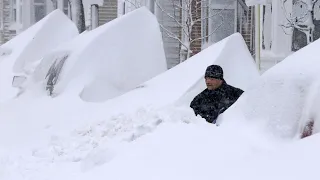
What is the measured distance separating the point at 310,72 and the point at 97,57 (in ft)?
17.7

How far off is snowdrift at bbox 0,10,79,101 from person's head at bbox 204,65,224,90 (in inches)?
224

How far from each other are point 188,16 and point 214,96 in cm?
936

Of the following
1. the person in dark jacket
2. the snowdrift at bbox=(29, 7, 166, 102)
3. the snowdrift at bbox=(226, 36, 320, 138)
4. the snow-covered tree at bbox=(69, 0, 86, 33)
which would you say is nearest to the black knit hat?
the person in dark jacket

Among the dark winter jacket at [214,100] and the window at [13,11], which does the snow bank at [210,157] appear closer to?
the dark winter jacket at [214,100]

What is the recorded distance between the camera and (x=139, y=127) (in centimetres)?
599

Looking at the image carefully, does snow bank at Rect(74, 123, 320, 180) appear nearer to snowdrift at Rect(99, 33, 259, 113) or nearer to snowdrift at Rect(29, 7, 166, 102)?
snowdrift at Rect(99, 33, 259, 113)

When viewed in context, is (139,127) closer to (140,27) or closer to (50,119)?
(50,119)

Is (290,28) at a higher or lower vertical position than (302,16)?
lower

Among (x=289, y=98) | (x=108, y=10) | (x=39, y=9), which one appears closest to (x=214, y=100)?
(x=289, y=98)

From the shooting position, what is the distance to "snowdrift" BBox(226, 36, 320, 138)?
13.9 feet

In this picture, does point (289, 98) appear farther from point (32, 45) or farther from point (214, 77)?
point (32, 45)

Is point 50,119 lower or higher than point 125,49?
lower

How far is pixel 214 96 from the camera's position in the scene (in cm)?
675

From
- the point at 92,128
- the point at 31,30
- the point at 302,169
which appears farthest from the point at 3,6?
the point at 302,169
